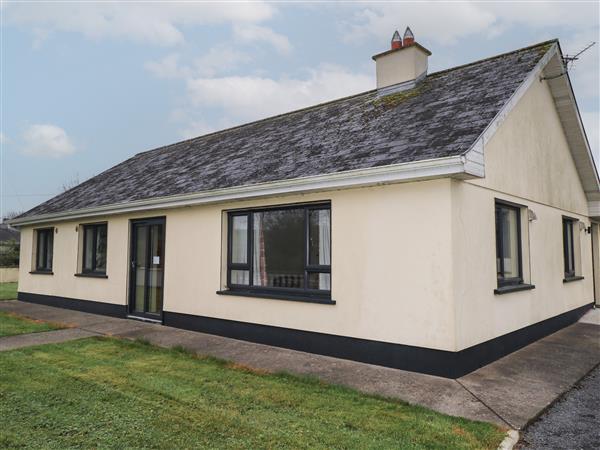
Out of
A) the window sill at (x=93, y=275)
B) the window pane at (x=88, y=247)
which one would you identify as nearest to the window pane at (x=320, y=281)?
the window sill at (x=93, y=275)

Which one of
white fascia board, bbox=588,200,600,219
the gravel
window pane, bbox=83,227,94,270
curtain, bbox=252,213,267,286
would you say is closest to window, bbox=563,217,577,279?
white fascia board, bbox=588,200,600,219

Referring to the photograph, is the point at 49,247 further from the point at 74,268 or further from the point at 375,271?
the point at 375,271

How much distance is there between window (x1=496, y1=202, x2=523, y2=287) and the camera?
6773 millimetres

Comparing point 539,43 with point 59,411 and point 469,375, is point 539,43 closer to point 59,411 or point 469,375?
point 469,375

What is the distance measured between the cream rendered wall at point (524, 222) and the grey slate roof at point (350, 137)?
0.61 meters

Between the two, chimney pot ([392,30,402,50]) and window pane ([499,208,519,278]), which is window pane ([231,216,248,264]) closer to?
window pane ([499,208,519,278])

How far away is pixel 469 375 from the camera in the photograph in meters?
5.45

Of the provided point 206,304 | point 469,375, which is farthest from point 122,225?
point 469,375

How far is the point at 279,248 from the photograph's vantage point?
732 cm

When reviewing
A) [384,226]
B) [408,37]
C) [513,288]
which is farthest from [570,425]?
[408,37]

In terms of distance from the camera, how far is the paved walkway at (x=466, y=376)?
174 inches

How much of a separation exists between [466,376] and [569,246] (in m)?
6.73

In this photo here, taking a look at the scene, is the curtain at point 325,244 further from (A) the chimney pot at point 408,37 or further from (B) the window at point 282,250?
(A) the chimney pot at point 408,37

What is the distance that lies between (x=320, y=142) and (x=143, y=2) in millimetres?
7321
